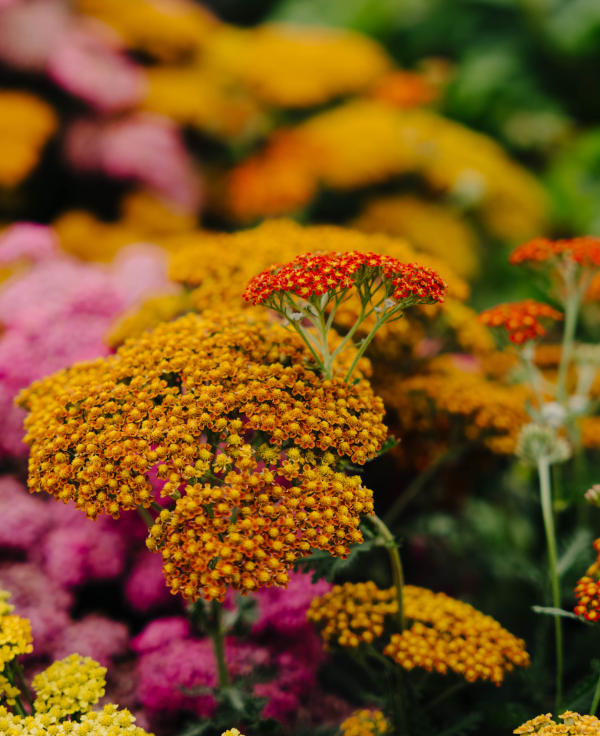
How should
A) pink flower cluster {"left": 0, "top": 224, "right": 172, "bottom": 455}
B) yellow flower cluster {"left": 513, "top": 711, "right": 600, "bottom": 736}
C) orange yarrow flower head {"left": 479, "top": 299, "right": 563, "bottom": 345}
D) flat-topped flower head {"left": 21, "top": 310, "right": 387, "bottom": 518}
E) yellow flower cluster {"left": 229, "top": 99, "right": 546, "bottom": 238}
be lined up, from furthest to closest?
yellow flower cluster {"left": 229, "top": 99, "right": 546, "bottom": 238}
pink flower cluster {"left": 0, "top": 224, "right": 172, "bottom": 455}
orange yarrow flower head {"left": 479, "top": 299, "right": 563, "bottom": 345}
flat-topped flower head {"left": 21, "top": 310, "right": 387, "bottom": 518}
yellow flower cluster {"left": 513, "top": 711, "right": 600, "bottom": 736}

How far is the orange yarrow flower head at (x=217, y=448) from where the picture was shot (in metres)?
0.78

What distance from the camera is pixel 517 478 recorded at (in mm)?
1843

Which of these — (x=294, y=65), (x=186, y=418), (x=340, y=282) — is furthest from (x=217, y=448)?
(x=294, y=65)

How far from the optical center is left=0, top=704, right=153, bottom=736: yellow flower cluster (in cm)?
79

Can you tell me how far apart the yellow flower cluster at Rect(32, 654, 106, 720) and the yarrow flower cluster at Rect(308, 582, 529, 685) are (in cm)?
38

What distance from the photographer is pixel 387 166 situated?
261 cm

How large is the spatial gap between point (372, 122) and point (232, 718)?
2469mm

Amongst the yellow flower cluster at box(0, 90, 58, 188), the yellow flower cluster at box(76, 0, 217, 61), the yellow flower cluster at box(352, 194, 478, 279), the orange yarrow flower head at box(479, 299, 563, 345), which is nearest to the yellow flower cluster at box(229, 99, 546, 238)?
the yellow flower cluster at box(352, 194, 478, 279)

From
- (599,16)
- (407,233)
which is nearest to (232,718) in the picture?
(407,233)

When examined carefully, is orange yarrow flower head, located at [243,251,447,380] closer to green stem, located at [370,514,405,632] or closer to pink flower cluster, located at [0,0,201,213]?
green stem, located at [370,514,405,632]

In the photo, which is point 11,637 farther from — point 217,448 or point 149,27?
point 149,27

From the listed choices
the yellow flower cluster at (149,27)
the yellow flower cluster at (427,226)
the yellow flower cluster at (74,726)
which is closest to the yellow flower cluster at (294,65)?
the yellow flower cluster at (149,27)

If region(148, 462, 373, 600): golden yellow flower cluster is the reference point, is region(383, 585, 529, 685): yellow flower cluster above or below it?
below

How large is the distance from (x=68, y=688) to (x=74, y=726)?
0.10m
